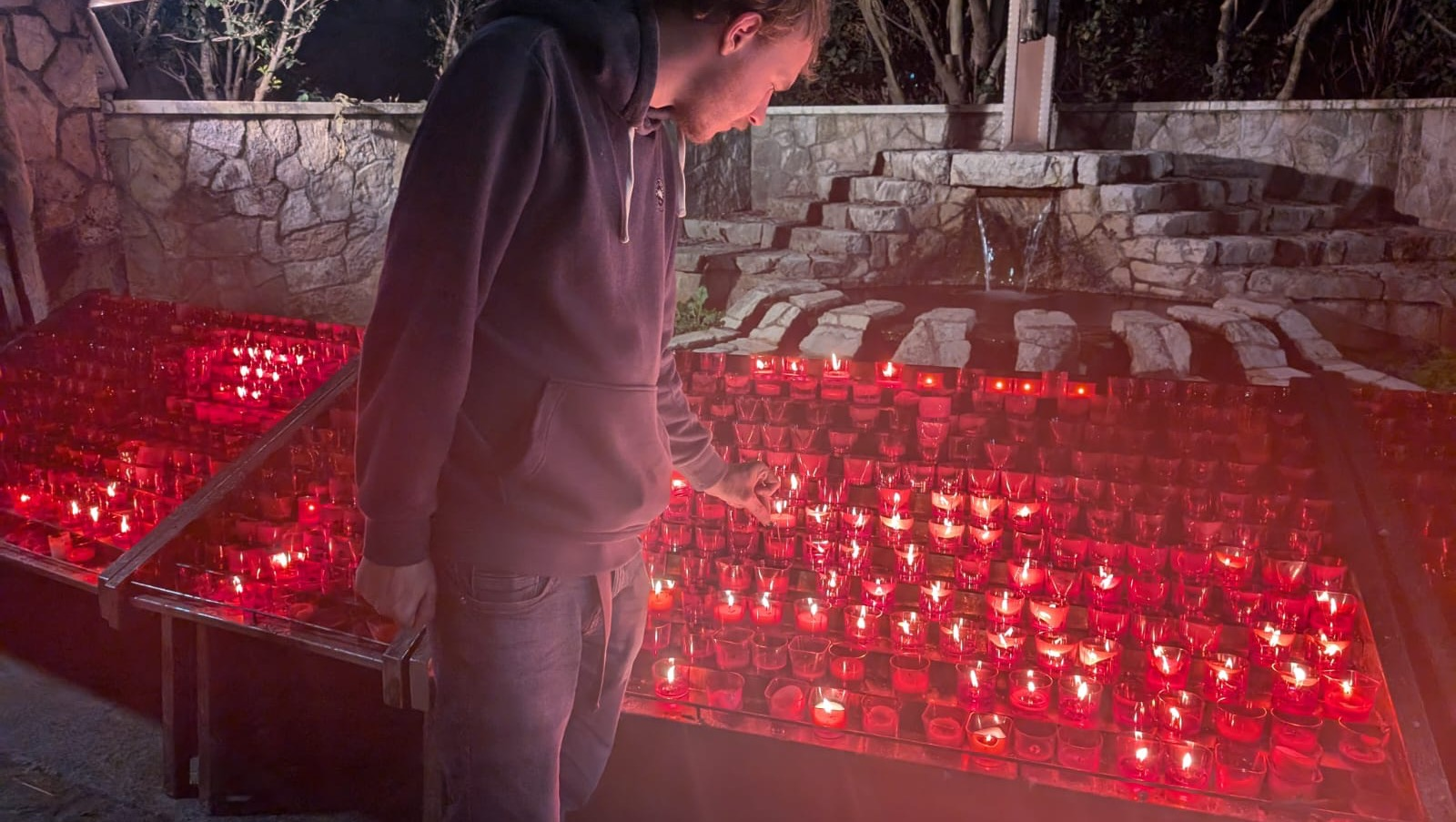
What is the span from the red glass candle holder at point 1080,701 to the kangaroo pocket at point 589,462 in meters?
1.24

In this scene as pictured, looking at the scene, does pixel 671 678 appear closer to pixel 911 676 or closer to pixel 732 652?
pixel 732 652

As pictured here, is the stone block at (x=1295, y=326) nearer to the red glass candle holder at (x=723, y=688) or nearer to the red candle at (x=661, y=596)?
the red candle at (x=661, y=596)

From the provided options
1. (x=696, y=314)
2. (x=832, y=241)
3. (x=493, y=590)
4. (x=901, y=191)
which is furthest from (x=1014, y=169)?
(x=493, y=590)

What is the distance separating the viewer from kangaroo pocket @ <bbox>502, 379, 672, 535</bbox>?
136 centimetres

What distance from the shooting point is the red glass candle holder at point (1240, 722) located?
7.11 feet

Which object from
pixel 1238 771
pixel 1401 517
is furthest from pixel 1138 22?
pixel 1238 771

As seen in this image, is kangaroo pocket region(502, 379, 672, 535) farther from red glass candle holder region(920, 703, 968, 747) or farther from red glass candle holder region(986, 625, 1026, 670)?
red glass candle holder region(986, 625, 1026, 670)

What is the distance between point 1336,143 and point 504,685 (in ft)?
28.6

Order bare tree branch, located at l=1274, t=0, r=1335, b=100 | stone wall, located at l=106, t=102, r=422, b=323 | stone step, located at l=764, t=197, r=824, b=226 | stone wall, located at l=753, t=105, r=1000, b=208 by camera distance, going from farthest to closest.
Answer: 1. bare tree branch, located at l=1274, t=0, r=1335, b=100
2. stone wall, located at l=753, t=105, r=1000, b=208
3. stone step, located at l=764, t=197, r=824, b=226
4. stone wall, located at l=106, t=102, r=422, b=323

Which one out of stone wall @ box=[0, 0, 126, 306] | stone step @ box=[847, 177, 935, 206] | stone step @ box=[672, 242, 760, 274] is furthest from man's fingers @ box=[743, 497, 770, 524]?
stone step @ box=[847, 177, 935, 206]

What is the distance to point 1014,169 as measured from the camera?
7.69m

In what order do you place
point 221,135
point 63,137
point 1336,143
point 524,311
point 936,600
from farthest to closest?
point 1336,143 < point 221,135 < point 63,137 < point 936,600 < point 524,311

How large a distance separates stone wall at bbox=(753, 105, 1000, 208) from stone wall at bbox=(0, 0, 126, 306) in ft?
17.4

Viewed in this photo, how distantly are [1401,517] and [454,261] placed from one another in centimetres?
257
